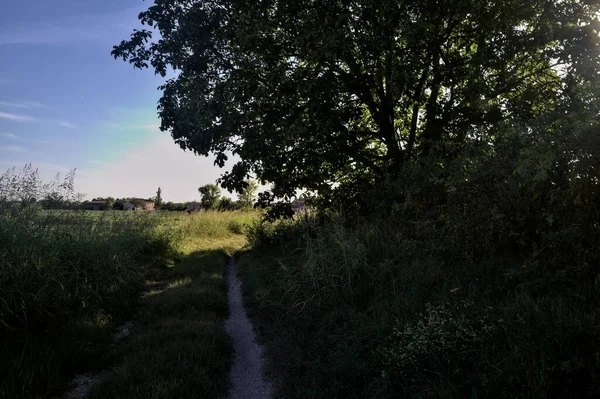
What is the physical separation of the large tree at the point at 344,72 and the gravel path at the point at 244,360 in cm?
425

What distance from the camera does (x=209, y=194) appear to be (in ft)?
131

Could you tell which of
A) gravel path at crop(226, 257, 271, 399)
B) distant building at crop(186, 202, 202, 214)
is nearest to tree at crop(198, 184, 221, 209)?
distant building at crop(186, 202, 202, 214)

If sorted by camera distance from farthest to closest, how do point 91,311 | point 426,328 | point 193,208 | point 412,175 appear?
point 193,208, point 412,175, point 91,311, point 426,328

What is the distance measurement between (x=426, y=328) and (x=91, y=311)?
18.3 feet

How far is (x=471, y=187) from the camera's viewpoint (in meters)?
5.40

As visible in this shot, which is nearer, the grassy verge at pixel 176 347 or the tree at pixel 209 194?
the grassy verge at pixel 176 347

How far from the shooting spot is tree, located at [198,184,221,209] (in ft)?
121

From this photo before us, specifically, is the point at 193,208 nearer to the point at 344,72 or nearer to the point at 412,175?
the point at 344,72

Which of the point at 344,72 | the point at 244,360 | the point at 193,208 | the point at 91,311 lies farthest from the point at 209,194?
the point at 244,360

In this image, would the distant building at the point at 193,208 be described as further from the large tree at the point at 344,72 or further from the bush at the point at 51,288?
the bush at the point at 51,288

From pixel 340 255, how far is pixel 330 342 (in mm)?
2129

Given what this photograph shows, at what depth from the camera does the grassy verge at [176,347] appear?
13.8ft

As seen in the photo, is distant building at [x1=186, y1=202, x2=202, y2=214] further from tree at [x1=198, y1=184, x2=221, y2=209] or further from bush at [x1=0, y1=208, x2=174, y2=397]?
bush at [x1=0, y1=208, x2=174, y2=397]

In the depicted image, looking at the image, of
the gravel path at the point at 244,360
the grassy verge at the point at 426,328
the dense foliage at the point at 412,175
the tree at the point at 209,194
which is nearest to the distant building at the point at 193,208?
the tree at the point at 209,194
